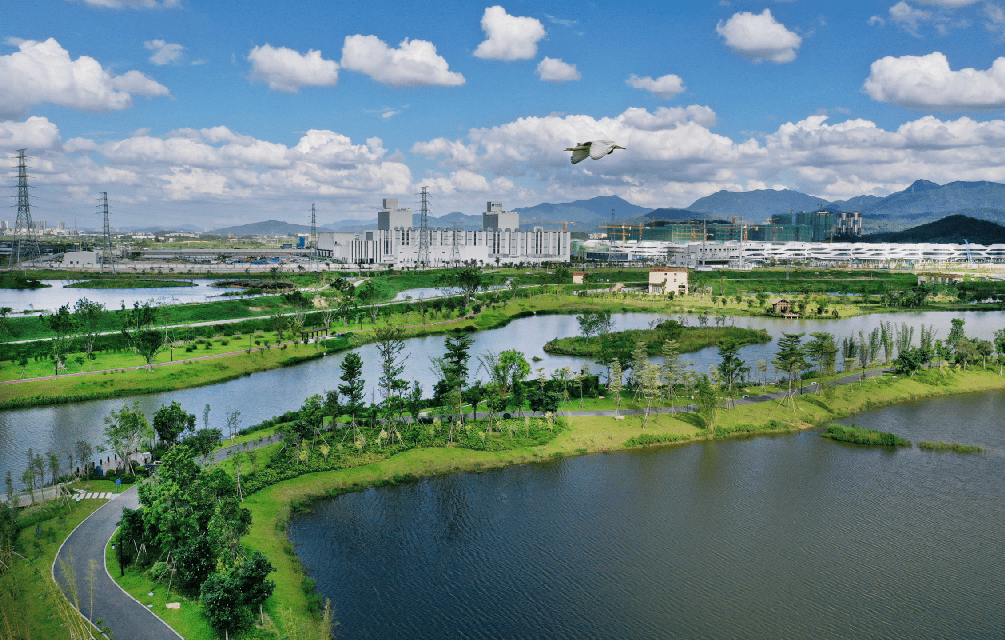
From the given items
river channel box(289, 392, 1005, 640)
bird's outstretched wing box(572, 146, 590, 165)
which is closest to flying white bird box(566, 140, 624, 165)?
bird's outstretched wing box(572, 146, 590, 165)

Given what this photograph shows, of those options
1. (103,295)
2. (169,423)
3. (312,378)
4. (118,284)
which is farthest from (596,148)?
(118,284)

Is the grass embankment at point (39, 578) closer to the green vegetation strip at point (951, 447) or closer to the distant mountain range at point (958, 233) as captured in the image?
the green vegetation strip at point (951, 447)

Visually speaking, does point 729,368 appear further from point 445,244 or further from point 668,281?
point 445,244

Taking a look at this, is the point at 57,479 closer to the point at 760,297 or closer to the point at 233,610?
the point at 233,610

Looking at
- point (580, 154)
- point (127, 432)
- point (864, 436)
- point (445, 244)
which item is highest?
point (445, 244)

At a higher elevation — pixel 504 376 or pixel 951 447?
pixel 504 376

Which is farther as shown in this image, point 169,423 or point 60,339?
point 60,339
